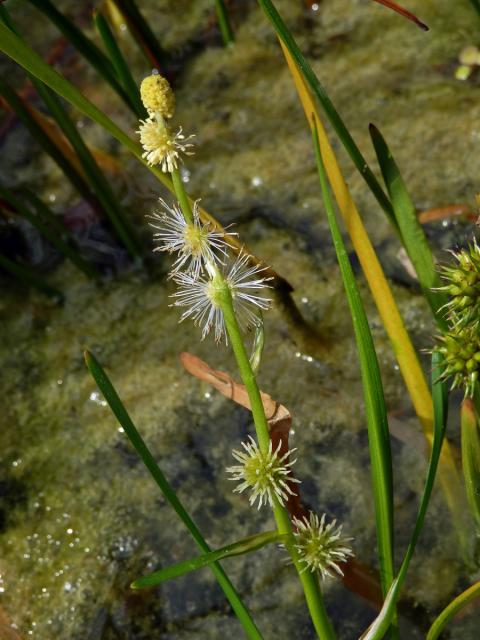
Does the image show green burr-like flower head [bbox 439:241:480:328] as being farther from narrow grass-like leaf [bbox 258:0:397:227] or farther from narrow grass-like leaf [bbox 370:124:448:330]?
narrow grass-like leaf [bbox 258:0:397:227]

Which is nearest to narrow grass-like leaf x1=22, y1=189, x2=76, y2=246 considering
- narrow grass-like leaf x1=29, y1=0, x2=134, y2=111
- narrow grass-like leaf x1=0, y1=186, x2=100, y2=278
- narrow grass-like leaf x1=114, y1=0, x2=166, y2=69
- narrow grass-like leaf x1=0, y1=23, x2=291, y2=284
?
narrow grass-like leaf x1=0, y1=186, x2=100, y2=278

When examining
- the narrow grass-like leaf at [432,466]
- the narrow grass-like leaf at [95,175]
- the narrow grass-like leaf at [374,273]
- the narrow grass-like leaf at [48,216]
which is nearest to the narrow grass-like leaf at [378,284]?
the narrow grass-like leaf at [374,273]

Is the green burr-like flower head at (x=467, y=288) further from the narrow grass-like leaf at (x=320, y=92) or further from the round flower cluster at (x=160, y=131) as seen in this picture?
the round flower cluster at (x=160, y=131)

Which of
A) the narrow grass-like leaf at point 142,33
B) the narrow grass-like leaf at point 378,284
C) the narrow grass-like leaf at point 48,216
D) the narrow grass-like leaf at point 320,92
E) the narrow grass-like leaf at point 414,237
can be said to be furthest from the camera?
the narrow grass-like leaf at point 142,33

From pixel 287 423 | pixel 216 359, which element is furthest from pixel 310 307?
pixel 287 423

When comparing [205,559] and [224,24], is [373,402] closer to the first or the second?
[205,559]

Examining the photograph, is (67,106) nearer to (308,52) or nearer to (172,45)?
(172,45)
